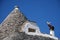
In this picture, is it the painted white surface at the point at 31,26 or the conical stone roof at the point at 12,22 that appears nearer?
the painted white surface at the point at 31,26

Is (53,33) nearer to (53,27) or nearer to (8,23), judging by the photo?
(53,27)

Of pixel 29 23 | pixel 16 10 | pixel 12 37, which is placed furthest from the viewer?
pixel 16 10

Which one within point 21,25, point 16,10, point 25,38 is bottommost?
point 25,38

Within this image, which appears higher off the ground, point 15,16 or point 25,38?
point 15,16

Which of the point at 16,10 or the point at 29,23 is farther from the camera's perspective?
the point at 16,10

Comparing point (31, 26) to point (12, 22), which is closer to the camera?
point (31, 26)

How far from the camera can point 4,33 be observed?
2955 cm

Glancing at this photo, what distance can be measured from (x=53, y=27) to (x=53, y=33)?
94 cm

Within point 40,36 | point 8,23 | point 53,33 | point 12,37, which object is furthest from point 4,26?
point 53,33

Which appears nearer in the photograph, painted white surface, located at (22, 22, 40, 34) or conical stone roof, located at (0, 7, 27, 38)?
painted white surface, located at (22, 22, 40, 34)

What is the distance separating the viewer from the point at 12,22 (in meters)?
30.8

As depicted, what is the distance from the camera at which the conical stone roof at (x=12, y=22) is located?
29734mm

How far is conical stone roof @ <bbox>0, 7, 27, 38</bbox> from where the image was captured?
29734mm

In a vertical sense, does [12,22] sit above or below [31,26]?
above
